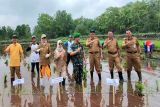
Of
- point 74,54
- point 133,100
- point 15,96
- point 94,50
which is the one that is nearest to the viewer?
point 133,100

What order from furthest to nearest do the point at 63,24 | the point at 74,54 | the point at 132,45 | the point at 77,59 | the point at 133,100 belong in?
the point at 63,24 < the point at 132,45 < the point at 77,59 < the point at 74,54 < the point at 133,100

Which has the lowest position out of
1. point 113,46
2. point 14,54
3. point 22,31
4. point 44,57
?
point 44,57

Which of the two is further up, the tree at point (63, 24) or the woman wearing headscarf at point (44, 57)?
the tree at point (63, 24)

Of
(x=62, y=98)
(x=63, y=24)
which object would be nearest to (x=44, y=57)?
(x=62, y=98)

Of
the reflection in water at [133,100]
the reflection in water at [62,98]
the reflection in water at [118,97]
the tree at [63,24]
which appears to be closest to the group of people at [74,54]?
the reflection in water at [62,98]

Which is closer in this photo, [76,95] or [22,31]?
[76,95]

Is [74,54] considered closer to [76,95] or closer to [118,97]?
[76,95]

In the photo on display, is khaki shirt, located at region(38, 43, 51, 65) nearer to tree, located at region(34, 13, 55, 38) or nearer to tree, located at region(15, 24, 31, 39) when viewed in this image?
tree, located at region(15, 24, 31, 39)

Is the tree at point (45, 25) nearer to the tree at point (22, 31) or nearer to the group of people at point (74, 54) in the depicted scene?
the tree at point (22, 31)

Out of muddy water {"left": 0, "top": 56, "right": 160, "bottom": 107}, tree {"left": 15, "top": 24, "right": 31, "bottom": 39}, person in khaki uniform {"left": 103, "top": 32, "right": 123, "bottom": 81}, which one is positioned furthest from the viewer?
tree {"left": 15, "top": 24, "right": 31, "bottom": 39}

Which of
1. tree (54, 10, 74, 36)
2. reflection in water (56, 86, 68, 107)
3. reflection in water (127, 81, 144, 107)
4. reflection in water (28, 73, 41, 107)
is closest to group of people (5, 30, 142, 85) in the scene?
reflection in water (28, 73, 41, 107)

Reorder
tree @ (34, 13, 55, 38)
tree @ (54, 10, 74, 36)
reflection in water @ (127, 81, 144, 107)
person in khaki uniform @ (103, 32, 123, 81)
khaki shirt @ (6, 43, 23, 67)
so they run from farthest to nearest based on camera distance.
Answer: tree @ (34, 13, 55, 38) → tree @ (54, 10, 74, 36) → person in khaki uniform @ (103, 32, 123, 81) → khaki shirt @ (6, 43, 23, 67) → reflection in water @ (127, 81, 144, 107)

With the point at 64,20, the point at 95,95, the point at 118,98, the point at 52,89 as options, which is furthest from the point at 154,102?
the point at 64,20

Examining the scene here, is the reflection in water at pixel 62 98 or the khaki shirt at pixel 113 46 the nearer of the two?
the reflection in water at pixel 62 98
